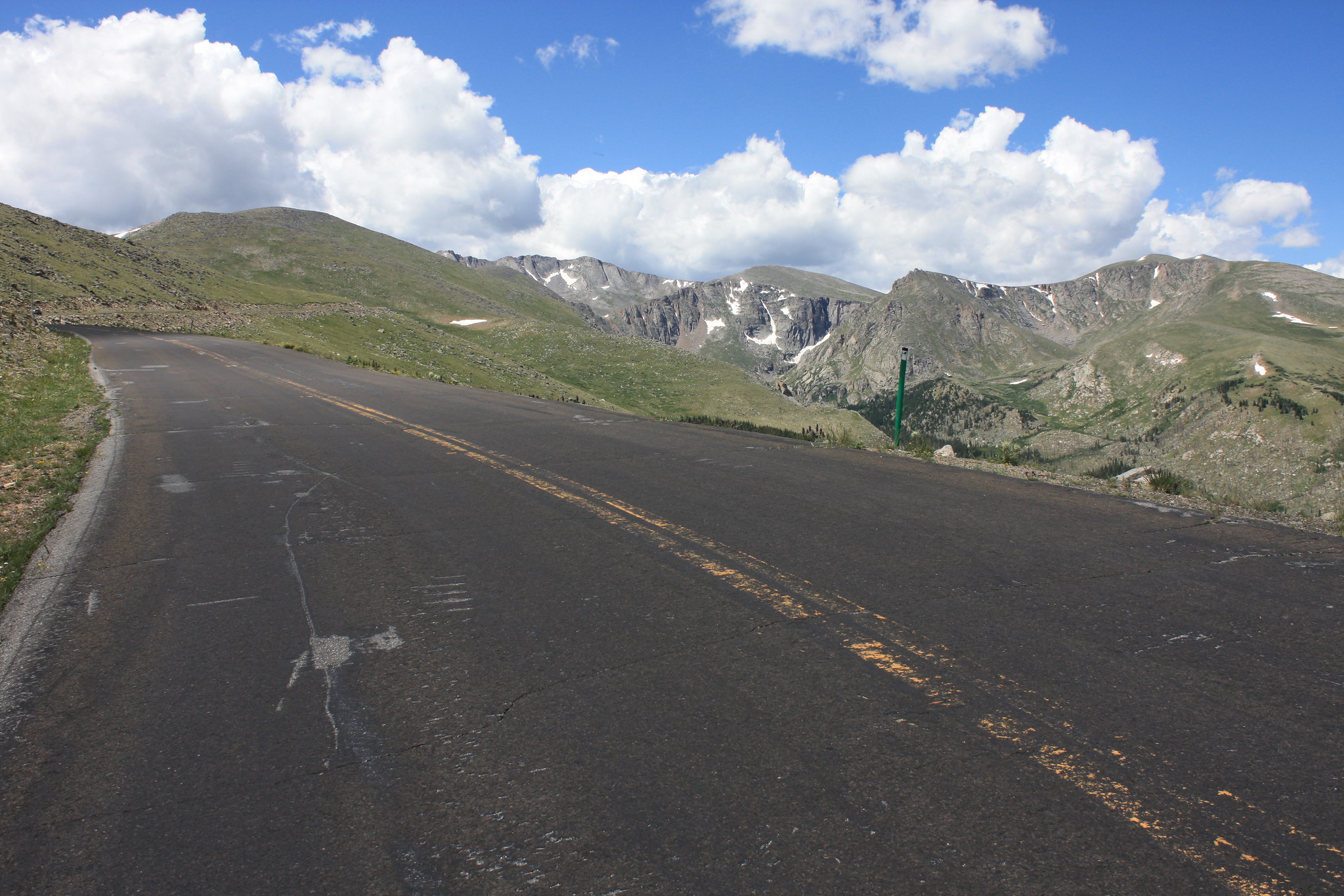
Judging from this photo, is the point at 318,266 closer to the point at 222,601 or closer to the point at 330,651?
the point at 222,601

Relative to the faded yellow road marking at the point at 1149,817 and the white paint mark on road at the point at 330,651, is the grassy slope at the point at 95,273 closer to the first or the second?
the white paint mark on road at the point at 330,651

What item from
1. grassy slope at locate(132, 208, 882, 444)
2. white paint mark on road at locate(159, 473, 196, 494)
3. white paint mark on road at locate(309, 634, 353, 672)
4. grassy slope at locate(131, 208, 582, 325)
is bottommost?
white paint mark on road at locate(309, 634, 353, 672)

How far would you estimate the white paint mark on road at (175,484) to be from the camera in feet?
27.2

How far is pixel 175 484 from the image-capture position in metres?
8.56

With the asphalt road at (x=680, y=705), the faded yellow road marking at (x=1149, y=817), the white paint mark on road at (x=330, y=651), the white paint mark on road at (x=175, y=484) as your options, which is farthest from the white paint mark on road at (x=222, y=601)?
the faded yellow road marking at (x=1149, y=817)

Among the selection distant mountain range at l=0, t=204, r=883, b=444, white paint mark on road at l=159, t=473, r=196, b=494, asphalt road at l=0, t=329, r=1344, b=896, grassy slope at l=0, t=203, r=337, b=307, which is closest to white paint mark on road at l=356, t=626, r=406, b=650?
asphalt road at l=0, t=329, r=1344, b=896

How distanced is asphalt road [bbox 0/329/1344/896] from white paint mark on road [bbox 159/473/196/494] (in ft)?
3.52

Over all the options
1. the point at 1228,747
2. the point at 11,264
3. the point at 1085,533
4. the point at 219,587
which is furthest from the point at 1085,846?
the point at 11,264

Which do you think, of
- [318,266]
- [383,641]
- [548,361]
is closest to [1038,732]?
[383,641]

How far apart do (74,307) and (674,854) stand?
49676 mm

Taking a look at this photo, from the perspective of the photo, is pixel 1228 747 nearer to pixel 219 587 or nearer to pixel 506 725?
pixel 506 725

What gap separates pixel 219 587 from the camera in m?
5.31

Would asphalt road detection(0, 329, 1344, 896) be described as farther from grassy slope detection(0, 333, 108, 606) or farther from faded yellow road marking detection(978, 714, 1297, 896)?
grassy slope detection(0, 333, 108, 606)

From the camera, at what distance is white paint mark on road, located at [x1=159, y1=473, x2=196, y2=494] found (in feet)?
27.2
